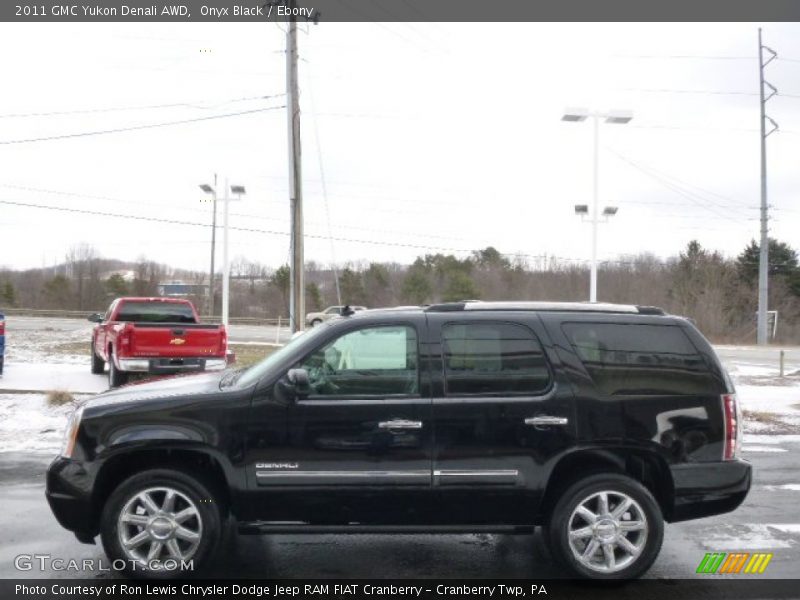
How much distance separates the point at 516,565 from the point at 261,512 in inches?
73.9

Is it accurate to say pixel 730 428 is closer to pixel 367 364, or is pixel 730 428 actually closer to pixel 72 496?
pixel 367 364

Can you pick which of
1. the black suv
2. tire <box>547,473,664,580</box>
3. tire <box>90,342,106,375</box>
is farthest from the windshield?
tire <box>90,342,106,375</box>

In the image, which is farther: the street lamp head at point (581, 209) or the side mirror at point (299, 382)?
the street lamp head at point (581, 209)

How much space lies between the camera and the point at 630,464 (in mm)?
5406

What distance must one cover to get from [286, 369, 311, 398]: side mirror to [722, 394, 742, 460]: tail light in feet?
9.31

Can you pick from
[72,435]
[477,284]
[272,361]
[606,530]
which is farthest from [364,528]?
[477,284]

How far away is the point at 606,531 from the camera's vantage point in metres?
5.21

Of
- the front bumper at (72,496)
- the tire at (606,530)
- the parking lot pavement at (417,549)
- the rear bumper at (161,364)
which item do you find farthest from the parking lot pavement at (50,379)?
the tire at (606,530)

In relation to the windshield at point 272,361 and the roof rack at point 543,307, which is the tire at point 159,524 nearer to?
the windshield at point 272,361

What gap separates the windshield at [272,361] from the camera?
17.7 feet

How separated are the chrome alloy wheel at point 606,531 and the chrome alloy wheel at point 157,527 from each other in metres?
2.47

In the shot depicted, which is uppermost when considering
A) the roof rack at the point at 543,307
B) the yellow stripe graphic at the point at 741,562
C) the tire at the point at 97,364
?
the roof rack at the point at 543,307

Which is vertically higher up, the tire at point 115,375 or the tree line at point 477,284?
the tree line at point 477,284

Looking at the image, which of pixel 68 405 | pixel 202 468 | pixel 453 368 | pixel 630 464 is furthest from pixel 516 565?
pixel 68 405
